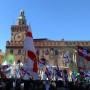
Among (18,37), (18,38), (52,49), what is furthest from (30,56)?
(18,37)

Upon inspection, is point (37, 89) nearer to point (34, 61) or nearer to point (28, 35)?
point (34, 61)

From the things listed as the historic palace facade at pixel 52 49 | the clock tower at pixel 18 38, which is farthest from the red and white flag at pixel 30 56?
the clock tower at pixel 18 38

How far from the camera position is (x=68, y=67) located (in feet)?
257

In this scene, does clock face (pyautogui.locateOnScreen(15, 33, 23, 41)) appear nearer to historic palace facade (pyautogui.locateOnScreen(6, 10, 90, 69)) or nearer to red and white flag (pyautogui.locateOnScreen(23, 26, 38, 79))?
historic palace facade (pyautogui.locateOnScreen(6, 10, 90, 69))

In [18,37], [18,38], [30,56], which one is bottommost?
[30,56]

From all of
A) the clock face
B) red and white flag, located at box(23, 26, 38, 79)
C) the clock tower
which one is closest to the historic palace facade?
the clock tower

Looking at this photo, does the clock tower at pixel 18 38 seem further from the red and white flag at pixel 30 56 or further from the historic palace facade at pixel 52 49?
the red and white flag at pixel 30 56

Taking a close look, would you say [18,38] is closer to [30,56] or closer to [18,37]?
[18,37]

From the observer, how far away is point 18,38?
87.9m

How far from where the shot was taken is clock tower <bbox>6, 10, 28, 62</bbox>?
85.1m

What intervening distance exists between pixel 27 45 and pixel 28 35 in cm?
80

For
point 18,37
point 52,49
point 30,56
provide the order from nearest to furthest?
1. point 30,56
2. point 52,49
3. point 18,37

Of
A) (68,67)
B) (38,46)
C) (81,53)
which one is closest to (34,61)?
(81,53)

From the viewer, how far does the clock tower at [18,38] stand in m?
85.1
